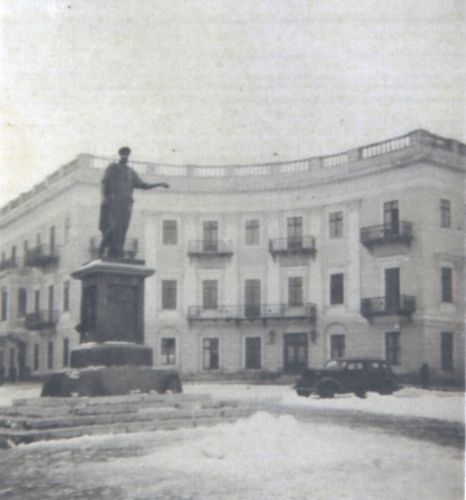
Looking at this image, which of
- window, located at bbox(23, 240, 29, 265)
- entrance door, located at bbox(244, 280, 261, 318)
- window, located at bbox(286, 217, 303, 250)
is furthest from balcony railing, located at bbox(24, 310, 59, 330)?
window, located at bbox(286, 217, 303, 250)

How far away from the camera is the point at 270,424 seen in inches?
357

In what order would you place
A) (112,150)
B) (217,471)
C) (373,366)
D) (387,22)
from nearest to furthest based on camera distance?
(217,471) < (387,22) < (112,150) < (373,366)

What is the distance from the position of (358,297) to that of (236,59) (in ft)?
35.7

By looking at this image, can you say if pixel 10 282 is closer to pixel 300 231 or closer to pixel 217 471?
pixel 300 231

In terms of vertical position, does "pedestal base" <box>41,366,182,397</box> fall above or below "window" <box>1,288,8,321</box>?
below

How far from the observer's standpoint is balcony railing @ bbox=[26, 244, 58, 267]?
1945 cm

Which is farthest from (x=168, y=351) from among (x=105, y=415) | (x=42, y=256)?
(x=105, y=415)

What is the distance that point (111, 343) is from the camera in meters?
10.9

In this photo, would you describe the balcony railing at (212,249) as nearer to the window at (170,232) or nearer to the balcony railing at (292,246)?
the window at (170,232)

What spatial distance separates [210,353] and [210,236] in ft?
12.6

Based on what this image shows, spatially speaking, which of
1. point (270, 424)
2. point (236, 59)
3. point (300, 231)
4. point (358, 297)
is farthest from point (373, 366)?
point (236, 59)

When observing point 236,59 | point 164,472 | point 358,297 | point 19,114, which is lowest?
point 164,472

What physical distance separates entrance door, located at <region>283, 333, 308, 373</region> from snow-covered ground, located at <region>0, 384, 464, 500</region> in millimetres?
12985

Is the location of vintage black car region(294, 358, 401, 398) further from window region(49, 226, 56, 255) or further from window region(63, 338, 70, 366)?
window region(49, 226, 56, 255)
